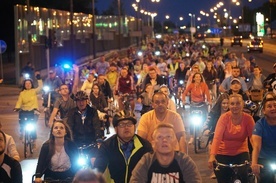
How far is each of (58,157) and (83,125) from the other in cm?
211

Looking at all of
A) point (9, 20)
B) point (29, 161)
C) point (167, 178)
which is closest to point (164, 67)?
point (29, 161)

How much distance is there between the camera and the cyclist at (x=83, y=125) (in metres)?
10.1

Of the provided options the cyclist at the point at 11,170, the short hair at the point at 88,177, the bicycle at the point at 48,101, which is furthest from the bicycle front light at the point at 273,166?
the bicycle at the point at 48,101

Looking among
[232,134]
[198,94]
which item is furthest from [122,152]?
[198,94]

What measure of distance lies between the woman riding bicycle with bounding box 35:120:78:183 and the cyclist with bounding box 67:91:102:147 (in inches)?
73.5

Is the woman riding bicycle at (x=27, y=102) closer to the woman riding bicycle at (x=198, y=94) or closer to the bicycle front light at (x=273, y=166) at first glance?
the woman riding bicycle at (x=198, y=94)

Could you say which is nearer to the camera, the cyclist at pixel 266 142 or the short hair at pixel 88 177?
the short hair at pixel 88 177

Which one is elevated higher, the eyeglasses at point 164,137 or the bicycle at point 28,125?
the eyeglasses at point 164,137

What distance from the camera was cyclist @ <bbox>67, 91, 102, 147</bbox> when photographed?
1008 cm

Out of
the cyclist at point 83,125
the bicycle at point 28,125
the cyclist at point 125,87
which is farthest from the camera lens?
the cyclist at point 125,87

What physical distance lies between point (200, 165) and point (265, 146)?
5.33m

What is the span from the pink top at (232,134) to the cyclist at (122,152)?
181cm

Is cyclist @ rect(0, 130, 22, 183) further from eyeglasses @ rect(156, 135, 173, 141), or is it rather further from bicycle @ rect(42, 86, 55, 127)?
bicycle @ rect(42, 86, 55, 127)

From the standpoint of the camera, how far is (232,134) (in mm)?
8414
